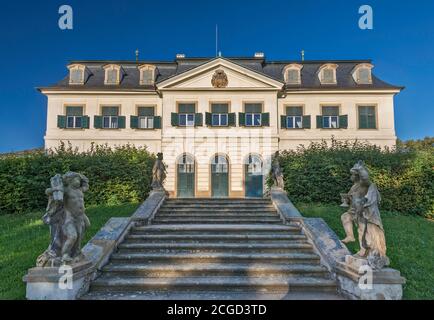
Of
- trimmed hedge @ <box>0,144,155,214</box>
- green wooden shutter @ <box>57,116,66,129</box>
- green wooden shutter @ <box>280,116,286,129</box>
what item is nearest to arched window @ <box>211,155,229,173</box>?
green wooden shutter @ <box>280,116,286,129</box>

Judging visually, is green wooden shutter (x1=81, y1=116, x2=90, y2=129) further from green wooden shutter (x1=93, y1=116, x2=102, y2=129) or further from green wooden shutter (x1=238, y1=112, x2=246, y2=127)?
green wooden shutter (x1=238, y1=112, x2=246, y2=127)

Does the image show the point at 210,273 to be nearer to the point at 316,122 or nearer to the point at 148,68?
the point at 316,122

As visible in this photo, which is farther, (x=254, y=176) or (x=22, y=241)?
(x=254, y=176)

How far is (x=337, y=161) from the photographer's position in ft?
46.6

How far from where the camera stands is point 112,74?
24031 millimetres

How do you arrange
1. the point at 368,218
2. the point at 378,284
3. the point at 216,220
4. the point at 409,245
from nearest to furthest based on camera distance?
the point at 378,284
the point at 368,218
the point at 409,245
the point at 216,220

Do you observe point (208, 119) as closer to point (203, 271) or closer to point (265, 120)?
point (265, 120)

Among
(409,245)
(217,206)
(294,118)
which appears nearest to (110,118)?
(294,118)

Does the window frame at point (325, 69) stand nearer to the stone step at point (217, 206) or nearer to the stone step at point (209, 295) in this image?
the stone step at point (217, 206)

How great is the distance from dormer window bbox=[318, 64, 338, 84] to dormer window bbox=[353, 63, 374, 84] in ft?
4.91

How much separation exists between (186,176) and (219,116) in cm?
443

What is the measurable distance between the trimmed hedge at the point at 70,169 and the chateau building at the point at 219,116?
6639 millimetres

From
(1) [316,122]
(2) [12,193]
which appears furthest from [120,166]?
(1) [316,122]
